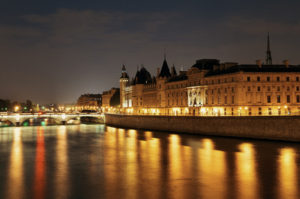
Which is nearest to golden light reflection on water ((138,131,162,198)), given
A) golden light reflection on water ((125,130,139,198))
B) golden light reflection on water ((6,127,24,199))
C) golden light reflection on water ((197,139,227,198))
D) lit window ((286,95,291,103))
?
golden light reflection on water ((125,130,139,198))

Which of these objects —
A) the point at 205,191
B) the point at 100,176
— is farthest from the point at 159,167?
the point at 205,191

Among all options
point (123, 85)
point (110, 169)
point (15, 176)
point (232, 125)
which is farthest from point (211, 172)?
point (123, 85)

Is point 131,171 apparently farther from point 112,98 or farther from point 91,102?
point 91,102

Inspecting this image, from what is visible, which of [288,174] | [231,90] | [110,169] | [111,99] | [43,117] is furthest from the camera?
[111,99]

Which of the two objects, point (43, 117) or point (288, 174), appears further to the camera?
point (43, 117)

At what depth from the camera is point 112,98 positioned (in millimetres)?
125812

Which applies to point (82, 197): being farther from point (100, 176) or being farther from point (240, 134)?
point (240, 134)

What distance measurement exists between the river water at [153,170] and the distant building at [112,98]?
7953cm

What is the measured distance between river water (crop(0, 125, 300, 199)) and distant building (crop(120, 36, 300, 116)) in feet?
45.9

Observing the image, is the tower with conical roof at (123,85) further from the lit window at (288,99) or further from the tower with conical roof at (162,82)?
the lit window at (288,99)

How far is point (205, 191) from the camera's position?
801 inches

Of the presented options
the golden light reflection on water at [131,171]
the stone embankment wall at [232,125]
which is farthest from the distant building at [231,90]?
the golden light reflection on water at [131,171]

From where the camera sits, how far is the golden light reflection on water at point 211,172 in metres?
20.3

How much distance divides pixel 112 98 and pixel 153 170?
329 ft
